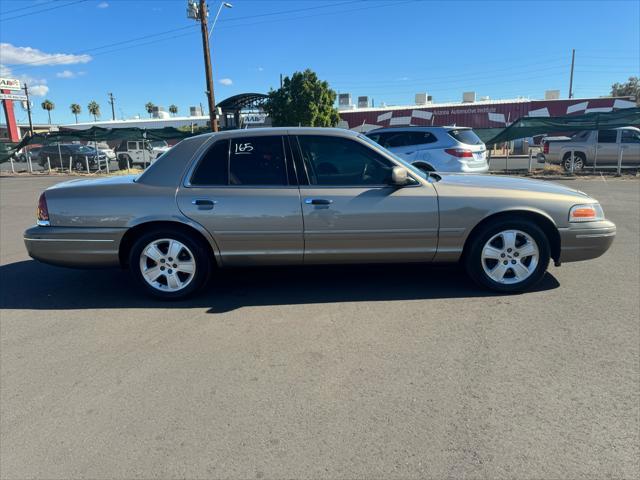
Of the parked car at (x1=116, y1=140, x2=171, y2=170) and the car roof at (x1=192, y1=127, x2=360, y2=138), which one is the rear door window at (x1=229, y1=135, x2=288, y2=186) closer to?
the car roof at (x1=192, y1=127, x2=360, y2=138)

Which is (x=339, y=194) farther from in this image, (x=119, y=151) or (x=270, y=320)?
(x=119, y=151)

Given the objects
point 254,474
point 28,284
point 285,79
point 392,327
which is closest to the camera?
point 254,474

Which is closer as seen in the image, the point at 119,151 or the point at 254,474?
the point at 254,474

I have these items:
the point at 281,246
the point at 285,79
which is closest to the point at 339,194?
the point at 281,246

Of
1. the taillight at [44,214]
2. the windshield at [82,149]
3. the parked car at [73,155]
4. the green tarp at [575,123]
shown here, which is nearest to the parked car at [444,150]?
the taillight at [44,214]

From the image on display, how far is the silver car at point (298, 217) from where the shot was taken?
441 centimetres

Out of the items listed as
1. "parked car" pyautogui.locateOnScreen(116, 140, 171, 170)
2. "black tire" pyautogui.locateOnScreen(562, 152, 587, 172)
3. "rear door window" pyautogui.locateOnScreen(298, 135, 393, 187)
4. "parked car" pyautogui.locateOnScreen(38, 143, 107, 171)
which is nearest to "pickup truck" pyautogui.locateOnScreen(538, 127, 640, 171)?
"black tire" pyautogui.locateOnScreen(562, 152, 587, 172)

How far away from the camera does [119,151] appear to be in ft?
82.3

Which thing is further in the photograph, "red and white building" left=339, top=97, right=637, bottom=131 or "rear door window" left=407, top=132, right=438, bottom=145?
"red and white building" left=339, top=97, right=637, bottom=131

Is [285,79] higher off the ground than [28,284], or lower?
higher

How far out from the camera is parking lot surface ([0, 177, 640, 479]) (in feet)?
Answer: 7.87

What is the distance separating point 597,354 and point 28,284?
574 cm

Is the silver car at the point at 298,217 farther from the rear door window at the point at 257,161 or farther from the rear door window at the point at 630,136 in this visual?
the rear door window at the point at 630,136

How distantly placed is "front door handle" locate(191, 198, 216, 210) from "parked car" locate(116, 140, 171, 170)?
21.5 meters
